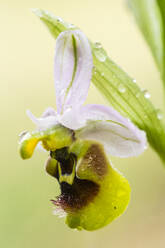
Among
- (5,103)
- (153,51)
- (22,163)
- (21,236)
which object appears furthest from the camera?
(5,103)

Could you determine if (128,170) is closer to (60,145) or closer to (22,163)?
(22,163)

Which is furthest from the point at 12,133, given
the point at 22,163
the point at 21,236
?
the point at 21,236

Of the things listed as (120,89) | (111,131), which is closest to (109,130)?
(111,131)

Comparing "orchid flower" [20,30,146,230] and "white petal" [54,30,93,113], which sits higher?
"white petal" [54,30,93,113]

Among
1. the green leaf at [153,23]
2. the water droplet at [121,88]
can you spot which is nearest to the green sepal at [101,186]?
the water droplet at [121,88]

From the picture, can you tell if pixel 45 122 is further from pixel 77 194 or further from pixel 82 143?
pixel 77 194

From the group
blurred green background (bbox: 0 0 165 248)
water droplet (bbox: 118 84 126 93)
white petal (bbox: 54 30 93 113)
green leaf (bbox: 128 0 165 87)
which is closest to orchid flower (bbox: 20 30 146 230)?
white petal (bbox: 54 30 93 113)

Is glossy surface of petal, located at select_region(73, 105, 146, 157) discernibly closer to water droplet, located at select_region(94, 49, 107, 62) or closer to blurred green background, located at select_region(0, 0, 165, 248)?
water droplet, located at select_region(94, 49, 107, 62)
